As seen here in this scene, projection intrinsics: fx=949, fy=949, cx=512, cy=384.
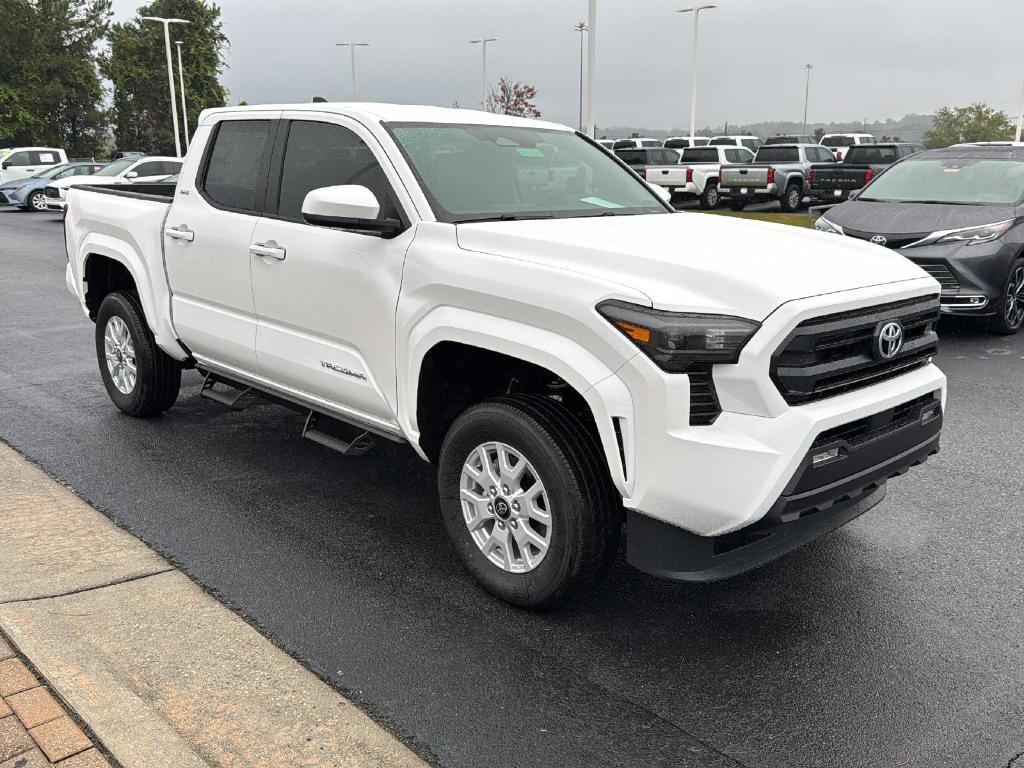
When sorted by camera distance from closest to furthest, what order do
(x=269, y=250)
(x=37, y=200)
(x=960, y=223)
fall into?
(x=269, y=250) → (x=960, y=223) → (x=37, y=200)

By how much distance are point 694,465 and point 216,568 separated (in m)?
2.25

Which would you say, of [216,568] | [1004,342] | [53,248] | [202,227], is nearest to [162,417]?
[202,227]

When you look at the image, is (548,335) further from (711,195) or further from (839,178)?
(711,195)

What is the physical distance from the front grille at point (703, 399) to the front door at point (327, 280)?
145cm

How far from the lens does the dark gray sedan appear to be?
28.4 feet

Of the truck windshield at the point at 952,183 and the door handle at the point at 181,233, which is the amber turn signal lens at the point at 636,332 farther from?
the truck windshield at the point at 952,183

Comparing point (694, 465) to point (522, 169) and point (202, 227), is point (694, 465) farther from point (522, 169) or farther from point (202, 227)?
point (202, 227)

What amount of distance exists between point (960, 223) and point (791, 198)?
15.9 meters

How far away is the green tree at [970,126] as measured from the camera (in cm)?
5873

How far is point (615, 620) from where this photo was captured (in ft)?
12.3

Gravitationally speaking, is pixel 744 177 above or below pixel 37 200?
above

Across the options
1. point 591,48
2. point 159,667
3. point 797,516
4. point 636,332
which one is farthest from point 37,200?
point 797,516

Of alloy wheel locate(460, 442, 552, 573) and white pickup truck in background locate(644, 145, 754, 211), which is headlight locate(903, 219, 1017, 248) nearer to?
alloy wheel locate(460, 442, 552, 573)

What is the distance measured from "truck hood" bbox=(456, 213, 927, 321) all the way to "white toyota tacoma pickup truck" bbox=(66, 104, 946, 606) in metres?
0.01
